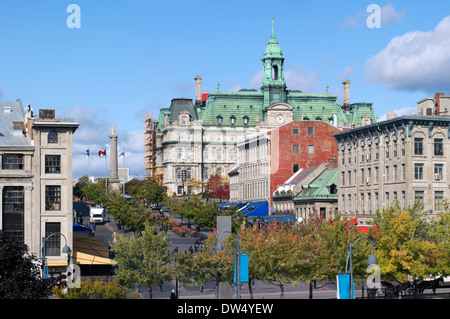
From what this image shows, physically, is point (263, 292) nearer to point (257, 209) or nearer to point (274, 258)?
point (274, 258)

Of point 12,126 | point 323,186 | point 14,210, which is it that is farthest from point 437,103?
point 14,210

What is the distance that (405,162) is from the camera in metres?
84.9

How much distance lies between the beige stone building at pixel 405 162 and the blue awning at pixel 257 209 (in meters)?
33.2

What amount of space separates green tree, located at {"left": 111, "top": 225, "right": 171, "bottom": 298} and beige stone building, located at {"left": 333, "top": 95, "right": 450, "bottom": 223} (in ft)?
95.8

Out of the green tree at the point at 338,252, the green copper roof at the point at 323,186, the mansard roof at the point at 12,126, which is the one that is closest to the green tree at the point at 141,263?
the green tree at the point at 338,252

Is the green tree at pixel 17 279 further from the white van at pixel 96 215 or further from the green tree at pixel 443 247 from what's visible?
the white van at pixel 96 215

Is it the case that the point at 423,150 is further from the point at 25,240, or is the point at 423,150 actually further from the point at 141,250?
the point at 25,240

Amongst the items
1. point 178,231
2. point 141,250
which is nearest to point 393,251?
point 141,250

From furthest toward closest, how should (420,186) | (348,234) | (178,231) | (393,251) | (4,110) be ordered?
(178,231)
(420,186)
(4,110)
(348,234)
(393,251)

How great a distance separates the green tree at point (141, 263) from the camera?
194 ft

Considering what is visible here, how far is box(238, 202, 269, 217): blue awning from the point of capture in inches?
5037

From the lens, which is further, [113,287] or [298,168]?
[298,168]

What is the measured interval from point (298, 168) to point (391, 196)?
4236cm

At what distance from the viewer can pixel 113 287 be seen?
3712cm
